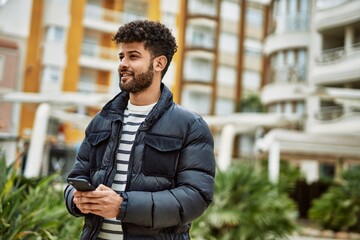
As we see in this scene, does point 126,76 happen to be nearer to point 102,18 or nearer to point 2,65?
point 2,65

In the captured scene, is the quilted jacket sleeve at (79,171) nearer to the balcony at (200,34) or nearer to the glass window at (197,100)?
the glass window at (197,100)

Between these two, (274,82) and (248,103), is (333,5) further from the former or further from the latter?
(248,103)

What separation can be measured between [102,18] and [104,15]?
240 mm

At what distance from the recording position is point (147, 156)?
2184 mm

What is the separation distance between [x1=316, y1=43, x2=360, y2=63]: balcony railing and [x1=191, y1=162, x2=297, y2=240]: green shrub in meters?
12.2

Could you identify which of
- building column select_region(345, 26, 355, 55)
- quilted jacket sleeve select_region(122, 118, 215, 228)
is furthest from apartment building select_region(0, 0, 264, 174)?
quilted jacket sleeve select_region(122, 118, 215, 228)

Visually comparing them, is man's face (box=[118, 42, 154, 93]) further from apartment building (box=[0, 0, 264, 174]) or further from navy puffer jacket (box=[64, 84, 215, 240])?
apartment building (box=[0, 0, 264, 174])

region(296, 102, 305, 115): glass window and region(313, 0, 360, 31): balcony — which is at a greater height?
region(313, 0, 360, 31): balcony

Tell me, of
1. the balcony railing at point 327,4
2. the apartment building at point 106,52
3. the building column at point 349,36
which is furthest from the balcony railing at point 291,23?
the apartment building at point 106,52

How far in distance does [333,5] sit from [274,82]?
17.5ft

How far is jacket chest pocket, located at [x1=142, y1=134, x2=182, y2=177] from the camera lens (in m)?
2.17

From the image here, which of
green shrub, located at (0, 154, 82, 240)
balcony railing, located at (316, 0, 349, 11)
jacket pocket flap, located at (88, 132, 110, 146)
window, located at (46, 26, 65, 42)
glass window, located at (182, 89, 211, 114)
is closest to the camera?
jacket pocket flap, located at (88, 132, 110, 146)

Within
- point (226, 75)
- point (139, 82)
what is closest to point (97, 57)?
point (226, 75)

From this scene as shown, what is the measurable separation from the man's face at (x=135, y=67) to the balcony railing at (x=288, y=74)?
2236cm
